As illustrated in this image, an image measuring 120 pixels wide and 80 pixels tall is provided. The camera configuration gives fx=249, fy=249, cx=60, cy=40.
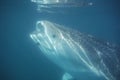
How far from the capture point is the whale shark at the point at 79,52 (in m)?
7.88

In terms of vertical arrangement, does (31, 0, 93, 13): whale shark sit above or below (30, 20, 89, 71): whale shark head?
above

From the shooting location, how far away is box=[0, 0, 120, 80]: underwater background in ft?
51.1

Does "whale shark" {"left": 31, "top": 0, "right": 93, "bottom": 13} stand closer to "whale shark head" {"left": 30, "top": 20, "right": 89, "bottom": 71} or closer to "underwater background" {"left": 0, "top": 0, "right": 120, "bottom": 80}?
"underwater background" {"left": 0, "top": 0, "right": 120, "bottom": 80}

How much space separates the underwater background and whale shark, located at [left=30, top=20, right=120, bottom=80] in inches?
174

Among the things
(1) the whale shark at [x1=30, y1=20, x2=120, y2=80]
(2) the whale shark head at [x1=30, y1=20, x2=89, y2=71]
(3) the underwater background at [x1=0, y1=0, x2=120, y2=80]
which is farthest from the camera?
(3) the underwater background at [x1=0, y1=0, x2=120, y2=80]

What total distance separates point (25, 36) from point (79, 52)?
10895 millimetres

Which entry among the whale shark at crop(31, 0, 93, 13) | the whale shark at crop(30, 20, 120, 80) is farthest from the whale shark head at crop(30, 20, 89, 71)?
the whale shark at crop(31, 0, 93, 13)

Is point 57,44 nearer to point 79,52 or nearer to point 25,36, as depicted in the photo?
point 79,52

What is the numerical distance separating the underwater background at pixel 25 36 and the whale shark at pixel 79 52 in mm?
4425

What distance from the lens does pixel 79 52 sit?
8375 millimetres

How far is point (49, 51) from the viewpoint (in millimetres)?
9219

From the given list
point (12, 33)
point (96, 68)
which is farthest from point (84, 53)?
point (12, 33)

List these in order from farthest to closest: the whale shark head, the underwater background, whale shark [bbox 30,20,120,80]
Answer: the underwater background → the whale shark head → whale shark [bbox 30,20,120,80]

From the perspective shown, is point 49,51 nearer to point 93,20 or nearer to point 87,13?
point 87,13
